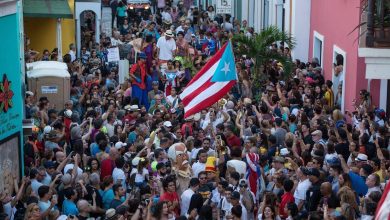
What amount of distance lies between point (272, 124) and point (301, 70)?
6.99 m

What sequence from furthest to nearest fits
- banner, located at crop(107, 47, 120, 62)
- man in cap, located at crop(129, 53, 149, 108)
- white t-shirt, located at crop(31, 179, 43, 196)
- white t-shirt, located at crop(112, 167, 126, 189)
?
banner, located at crop(107, 47, 120, 62), man in cap, located at crop(129, 53, 149, 108), white t-shirt, located at crop(112, 167, 126, 189), white t-shirt, located at crop(31, 179, 43, 196)

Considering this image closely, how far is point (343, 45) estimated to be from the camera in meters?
26.7

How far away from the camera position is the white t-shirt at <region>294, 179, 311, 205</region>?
650 inches

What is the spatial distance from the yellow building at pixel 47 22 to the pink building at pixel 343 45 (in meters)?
7.47

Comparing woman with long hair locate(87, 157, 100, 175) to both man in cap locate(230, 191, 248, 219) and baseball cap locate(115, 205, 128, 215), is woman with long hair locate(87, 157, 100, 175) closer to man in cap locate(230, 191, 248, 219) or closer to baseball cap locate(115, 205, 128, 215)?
baseball cap locate(115, 205, 128, 215)

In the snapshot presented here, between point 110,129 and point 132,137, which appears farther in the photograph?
point 110,129

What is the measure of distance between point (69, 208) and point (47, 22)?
1951 cm

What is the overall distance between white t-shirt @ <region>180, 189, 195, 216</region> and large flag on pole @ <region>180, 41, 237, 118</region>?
13.8ft

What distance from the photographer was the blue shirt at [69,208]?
1642 cm

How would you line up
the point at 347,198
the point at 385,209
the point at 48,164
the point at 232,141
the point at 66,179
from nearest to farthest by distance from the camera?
the point at 385,209 → the point at 347,198 → the point at 66,179 → the point at 48,164 → the point at 232,141

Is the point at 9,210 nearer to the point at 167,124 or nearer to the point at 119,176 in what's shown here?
the point at 119,176

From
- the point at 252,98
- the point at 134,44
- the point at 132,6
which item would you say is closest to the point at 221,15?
the point at 132,6

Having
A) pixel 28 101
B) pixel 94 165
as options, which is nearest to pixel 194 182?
pixel 94 165

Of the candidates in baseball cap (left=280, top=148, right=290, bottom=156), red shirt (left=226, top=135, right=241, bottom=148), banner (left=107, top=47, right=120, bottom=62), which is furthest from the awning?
baseball cap (left=280, top=148, right=290, bottom=156)
